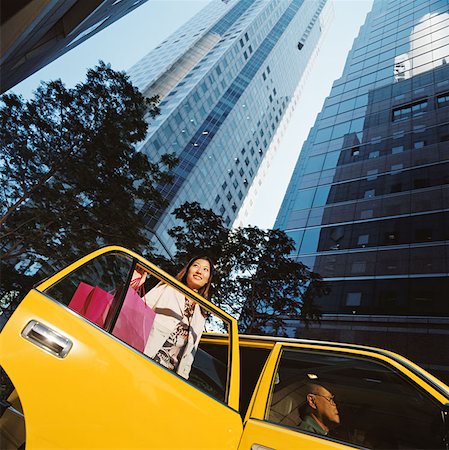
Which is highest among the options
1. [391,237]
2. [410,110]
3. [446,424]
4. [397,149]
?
[446,424]

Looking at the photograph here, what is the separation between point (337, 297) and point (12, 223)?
16659mm

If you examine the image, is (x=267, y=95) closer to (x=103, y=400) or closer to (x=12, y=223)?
(x=12, y=223)

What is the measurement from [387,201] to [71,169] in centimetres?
1938

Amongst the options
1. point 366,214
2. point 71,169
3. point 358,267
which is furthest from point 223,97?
point 71,169

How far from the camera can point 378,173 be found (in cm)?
2153

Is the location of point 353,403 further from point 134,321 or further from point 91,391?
point 91,391

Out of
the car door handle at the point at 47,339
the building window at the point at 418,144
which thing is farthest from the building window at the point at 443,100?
the car door handle at the point at 47,339

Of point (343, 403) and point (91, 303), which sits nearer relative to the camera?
point (91, 303)

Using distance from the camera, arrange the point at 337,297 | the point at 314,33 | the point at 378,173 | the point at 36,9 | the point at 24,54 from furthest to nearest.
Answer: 1. the point at 314,33
2. the point at 378,173
3. the point at 337,297
4. the point at 24,54
5. the point at 36,9

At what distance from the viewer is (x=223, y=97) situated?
173 ft

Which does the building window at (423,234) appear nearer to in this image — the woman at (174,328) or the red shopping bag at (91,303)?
the woman at (174,328)

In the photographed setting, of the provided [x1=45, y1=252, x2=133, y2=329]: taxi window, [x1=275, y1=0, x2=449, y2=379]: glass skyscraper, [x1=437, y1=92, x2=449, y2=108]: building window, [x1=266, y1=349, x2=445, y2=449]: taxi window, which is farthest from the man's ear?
[x1=437, y1=92, x2=449, y2=108]: building window

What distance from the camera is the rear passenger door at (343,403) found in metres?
1.52

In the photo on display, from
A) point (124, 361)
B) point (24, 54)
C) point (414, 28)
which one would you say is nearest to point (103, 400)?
point (124, 361)
